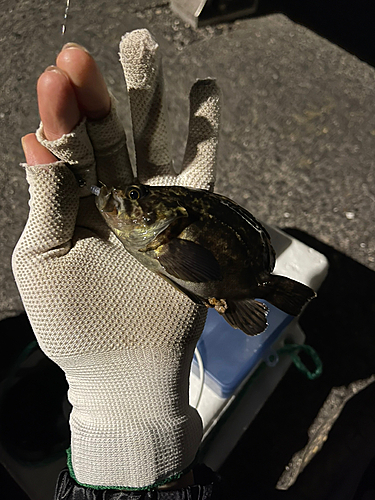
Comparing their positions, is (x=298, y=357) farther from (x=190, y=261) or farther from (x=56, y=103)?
(x=56, y=103)

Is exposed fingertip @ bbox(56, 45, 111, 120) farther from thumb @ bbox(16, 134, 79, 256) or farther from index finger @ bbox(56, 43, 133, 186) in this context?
thumb @ bbox(16, 134, 79, 256)

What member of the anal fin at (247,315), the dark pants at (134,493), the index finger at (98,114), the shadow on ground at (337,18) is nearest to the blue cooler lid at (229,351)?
the dark pants at (134,493)

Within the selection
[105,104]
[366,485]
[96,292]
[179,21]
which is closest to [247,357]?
[366,485]

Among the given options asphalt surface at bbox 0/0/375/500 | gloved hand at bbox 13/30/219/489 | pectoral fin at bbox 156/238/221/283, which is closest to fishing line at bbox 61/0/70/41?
asphalt surface at bbox 0/0/375/500

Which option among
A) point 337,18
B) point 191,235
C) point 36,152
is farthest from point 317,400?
point 337,18

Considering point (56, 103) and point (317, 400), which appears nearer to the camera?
point (56, 103)

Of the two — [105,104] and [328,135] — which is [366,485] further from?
[328,135]

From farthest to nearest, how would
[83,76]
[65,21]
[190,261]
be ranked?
[65,21], [83,76], [190,261]
